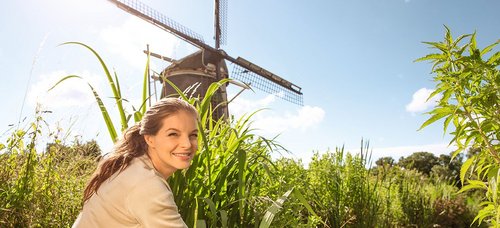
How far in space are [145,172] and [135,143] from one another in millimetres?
333

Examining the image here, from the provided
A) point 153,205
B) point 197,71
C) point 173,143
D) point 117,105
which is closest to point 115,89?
point 117,105

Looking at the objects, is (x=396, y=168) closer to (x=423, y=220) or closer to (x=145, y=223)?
(x=423, y=220)

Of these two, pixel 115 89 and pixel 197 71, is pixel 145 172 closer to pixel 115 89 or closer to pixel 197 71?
pixel 115 89

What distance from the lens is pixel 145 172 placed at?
163cm

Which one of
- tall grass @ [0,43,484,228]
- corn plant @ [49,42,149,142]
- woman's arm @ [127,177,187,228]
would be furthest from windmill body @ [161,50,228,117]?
woman's arm @ [127,177,187,228]

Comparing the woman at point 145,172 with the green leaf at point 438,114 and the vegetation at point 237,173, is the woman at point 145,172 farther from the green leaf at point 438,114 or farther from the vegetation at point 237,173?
the green leaf at point 438,114

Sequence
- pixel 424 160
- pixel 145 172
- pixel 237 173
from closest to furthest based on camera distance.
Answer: pixel 145 172 → pixel 237 173 → pixel 424 160

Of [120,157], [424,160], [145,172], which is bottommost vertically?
[145,172]

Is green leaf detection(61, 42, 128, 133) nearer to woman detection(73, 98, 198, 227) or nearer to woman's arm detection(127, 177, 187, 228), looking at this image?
woman detection(73, 98, 198, 227)

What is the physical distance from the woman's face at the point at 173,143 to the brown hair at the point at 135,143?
27mm

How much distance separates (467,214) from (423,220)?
384cm

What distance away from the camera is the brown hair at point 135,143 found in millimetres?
1831

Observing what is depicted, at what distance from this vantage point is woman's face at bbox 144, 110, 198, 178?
5.92 feet

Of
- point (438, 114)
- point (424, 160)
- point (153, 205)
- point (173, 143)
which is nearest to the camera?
point (153, 205)
